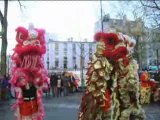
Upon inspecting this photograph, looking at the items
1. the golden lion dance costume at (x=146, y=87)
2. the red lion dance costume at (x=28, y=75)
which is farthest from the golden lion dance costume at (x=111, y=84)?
the golden lion dance costume at (x=146, y=87)

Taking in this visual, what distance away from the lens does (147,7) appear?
1296 inches

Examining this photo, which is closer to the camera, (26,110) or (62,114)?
(26,110)

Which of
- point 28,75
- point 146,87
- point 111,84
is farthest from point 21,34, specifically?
point 146,87

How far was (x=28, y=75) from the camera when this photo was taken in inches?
460

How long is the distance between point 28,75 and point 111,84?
185 cm

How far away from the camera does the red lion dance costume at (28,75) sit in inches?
458

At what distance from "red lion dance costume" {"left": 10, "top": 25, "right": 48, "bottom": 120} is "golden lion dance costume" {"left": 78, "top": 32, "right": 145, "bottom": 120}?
1115 millimetres

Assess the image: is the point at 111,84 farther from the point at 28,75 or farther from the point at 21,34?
the point at 21,34

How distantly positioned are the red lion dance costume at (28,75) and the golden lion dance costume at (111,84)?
112cm

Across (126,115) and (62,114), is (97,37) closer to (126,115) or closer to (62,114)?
(126,115)

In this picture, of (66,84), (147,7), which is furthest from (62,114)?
(66,84)

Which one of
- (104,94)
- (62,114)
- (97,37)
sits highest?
(97,37)

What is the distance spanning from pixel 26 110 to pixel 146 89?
16.8 metres

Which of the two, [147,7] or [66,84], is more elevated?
[147,7]
